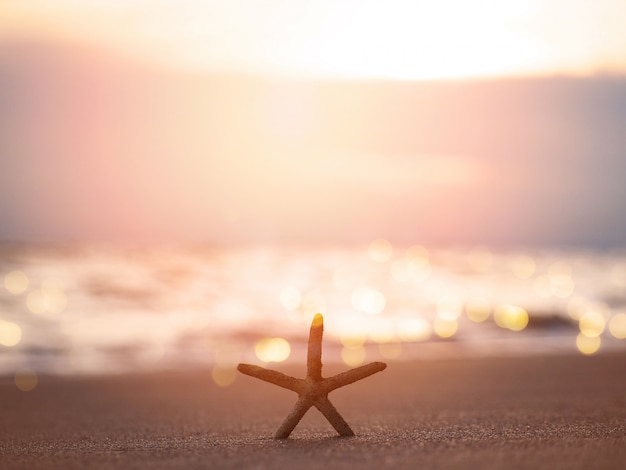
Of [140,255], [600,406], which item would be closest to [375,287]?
[140,255]

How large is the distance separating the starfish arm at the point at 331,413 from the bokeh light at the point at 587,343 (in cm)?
890

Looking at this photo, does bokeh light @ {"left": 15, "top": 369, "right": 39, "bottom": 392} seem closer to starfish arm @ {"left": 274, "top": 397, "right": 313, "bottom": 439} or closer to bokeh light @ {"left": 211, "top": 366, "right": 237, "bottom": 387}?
bokeh light @ {"left": 211, "top": 366, "right": 237, "bottom": 387}

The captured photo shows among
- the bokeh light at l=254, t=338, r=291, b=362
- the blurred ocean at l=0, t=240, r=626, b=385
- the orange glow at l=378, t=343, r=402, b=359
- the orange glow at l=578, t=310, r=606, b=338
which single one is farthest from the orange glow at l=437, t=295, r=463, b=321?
the bokeh light at l=254, t=338, r=291, b=362

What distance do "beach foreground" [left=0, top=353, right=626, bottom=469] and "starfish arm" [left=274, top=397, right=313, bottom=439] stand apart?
0.26 feet

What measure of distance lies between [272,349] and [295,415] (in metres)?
9.90

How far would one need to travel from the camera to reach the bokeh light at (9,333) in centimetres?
1458

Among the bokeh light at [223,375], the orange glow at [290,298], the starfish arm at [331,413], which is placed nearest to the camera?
the starfish arm at [331,413]

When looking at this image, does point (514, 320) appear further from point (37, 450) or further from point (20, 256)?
point (20, 256)

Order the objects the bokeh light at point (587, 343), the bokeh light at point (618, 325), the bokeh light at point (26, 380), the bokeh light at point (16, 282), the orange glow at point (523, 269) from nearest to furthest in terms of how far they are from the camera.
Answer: the bokeh light at point (26, 380)
the bokeh light at point (587, 343)
the bokeh light at point (618, 325)
the bokeh light at point (16, 282)
the orange glow at point (523, 269)

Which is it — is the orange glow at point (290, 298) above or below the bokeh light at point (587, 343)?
above

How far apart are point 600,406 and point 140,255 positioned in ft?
133

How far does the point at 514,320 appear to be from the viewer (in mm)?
19531

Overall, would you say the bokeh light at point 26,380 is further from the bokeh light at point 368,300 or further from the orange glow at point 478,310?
the orange glow at point 478,310

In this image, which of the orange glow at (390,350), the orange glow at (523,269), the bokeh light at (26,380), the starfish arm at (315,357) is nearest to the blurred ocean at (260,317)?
the orange glow at (390,350)
